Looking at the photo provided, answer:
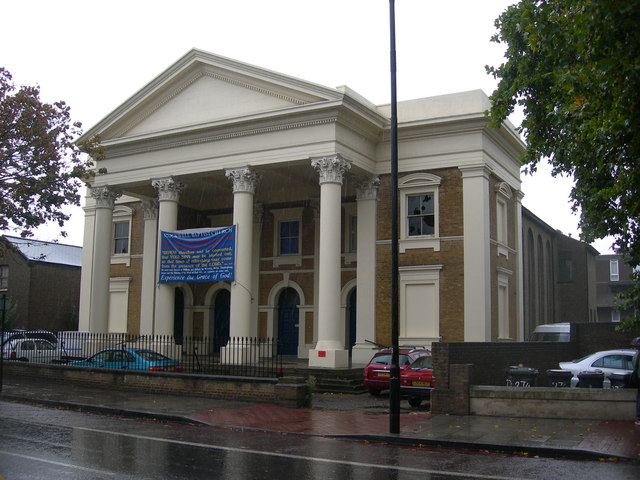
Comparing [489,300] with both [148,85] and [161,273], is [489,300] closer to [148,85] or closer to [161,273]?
[161,273]

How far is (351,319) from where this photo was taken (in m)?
29.5

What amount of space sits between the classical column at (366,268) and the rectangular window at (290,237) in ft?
15.3

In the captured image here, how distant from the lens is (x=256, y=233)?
32.3 meters

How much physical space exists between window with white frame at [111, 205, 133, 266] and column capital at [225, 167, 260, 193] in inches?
392

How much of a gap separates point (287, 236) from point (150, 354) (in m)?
11.2

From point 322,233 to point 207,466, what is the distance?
1545cm

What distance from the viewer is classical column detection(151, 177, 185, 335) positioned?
28.0 meters

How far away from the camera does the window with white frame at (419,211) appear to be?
26562 mm

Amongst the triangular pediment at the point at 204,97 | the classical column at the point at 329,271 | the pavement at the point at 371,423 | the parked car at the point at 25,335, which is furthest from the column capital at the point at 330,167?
the parked car at the point at 25,335

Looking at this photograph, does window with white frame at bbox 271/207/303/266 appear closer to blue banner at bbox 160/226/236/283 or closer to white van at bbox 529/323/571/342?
blue banner at bbox 160/226/236/283

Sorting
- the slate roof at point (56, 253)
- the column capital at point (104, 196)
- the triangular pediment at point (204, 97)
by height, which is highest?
the triangular pediment at point (204, 97)

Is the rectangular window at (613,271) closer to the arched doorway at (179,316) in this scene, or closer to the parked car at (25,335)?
the arched doorway at (179,316)

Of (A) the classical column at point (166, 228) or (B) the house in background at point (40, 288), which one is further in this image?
(B) the house in background at point (40, 288)


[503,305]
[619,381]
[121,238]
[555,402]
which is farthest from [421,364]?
[121,238]
